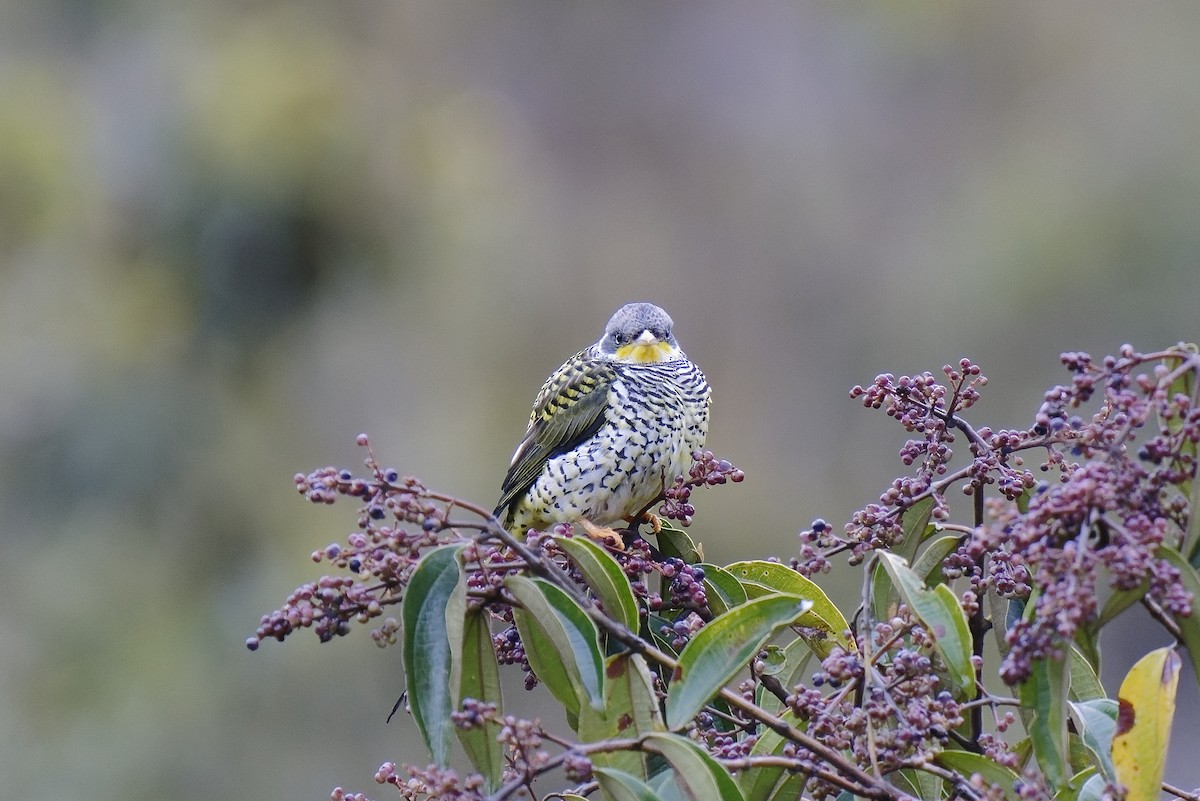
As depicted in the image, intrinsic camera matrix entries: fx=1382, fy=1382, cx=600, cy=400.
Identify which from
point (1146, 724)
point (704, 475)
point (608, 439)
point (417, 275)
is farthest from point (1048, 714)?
point (417, 275)

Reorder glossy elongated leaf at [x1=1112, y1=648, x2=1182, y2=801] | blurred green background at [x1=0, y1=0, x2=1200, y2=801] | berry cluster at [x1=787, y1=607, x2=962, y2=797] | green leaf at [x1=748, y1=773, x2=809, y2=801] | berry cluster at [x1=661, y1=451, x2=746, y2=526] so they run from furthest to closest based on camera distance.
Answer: blurred green background at [x1=0, y1=0, x2=1200, y2=801] → berry cluster at [x1=661, y1=451, x2=746, y2=526] → green leaf at [x1=748, y1=773, x2=809, y2=801] → berry cluster at [x1=787, y1=607, x2=962, y2=797] → glossy elongated leaf at [x1=1112, y1=648, x2=1182, y2=801]

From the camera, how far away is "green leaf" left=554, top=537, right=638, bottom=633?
1.88m

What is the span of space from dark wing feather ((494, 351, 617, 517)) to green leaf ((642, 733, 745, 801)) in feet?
6.52

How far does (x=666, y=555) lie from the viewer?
8.54 ft

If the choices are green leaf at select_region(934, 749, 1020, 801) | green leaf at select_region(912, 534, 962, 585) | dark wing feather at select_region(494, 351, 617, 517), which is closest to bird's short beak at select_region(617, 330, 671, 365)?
dark wing feather at select_region(494, 351, 617, 517)

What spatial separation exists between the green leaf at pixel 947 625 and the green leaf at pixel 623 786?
0.40 m

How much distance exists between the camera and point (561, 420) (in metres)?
3.68

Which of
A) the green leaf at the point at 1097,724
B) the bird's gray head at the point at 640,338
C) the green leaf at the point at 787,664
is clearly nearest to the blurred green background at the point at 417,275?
the bird's gray head at the point at 640,338

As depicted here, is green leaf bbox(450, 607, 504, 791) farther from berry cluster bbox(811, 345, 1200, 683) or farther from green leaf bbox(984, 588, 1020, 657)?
green leaf bbox(984, 588, 1020, 657)

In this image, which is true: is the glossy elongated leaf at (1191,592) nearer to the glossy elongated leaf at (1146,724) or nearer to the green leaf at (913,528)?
the glossy elongated leaf at (1146,724)

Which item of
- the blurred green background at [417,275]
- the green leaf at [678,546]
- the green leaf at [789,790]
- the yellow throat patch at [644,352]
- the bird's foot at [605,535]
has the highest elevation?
the blurred green background at [417,275]

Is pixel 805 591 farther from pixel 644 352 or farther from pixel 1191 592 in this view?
pixel 644 352

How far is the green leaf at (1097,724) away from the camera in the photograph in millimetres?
1762

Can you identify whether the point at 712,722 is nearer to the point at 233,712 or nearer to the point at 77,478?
the point at 233,712
